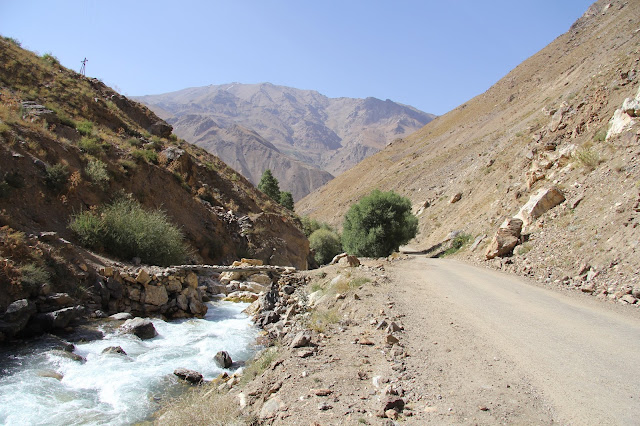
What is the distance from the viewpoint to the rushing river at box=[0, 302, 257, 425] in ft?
22.3

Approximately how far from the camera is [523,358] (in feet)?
19.4

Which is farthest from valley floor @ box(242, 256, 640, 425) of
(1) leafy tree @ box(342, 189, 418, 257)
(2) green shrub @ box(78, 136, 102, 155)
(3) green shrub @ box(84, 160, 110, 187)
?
(1) leafy tree @ box(342, 189, 418, 257)

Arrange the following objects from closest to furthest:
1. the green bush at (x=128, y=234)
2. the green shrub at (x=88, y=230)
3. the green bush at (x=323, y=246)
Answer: the green shrub at (x=88, y=230) → the green bush at (x=128, y=234) → the green bush at (x=323, y=246)

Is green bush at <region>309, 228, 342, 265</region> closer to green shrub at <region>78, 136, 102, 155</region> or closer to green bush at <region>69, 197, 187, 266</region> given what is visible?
green bush at <region>69, 197, 187, 266</region>

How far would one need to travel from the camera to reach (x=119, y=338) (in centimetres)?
1057

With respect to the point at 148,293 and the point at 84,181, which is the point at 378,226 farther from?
the point at 84,181

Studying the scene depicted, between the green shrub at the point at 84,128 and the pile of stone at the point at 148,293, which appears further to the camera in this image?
the green shrub at the point at 84,128

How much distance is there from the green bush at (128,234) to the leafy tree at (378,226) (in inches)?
590

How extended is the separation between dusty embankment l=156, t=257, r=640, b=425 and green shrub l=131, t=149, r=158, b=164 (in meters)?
17.2

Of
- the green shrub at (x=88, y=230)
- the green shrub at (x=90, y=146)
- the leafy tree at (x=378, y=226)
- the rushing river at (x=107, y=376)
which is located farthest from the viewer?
the leafy tree at (x=378, y=226)

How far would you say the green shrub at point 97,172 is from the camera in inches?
699

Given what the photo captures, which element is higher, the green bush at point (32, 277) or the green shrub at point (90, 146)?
the green shrub at point (90, 146)

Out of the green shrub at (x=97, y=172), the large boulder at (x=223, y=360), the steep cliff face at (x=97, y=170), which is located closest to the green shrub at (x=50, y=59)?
the steep cliff face at (x=97, y=170)

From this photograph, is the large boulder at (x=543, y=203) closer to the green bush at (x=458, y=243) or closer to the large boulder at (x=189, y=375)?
the green bush at (x=458, y=243)
